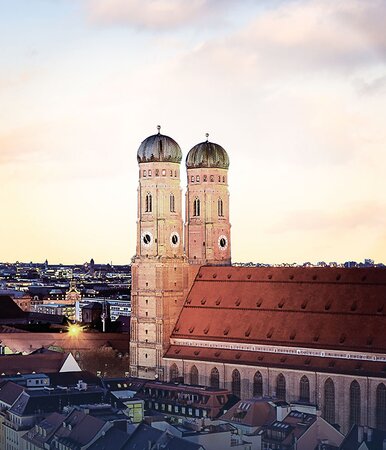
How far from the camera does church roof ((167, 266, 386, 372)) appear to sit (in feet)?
355

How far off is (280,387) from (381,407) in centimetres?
1299

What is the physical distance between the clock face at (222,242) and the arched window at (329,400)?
101 ft

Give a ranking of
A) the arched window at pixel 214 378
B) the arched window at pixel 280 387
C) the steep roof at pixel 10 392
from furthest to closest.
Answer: the arched window at pixel 214 378 < the arched window at pixel 280 387 < the steep roof at pixel 10 392

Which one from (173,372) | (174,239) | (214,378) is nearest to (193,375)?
(173,372)

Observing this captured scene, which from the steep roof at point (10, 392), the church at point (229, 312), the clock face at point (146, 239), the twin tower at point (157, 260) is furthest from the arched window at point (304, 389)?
the steep roof at point (10, 392)

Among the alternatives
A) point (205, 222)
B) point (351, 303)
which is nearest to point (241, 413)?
point (351, 303)

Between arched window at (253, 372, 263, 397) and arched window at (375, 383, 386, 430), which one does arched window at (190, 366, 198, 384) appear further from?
arched window at (375, 383, 386, 430)

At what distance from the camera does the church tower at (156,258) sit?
125500mm

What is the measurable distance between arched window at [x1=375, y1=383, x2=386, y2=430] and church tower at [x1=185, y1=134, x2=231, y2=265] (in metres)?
35.3

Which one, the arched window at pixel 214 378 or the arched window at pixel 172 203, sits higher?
the arched window at pixel 172 203

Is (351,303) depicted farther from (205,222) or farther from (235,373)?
(205,222)

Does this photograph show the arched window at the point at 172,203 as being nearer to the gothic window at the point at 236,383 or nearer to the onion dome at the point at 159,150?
the onion dome at the point at 159,150

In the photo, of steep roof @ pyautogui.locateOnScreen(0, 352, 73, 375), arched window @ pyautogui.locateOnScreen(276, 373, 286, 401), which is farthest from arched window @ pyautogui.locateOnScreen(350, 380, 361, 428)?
steep roof @ pyautogui.locateOnScreen(0, 352, 73, 375)

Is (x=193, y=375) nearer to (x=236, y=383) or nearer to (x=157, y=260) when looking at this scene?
(x=236, y=383)
